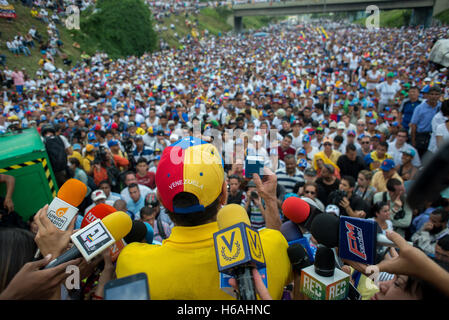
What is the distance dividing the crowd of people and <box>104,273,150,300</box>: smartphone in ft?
1.12

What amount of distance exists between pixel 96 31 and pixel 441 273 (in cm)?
3222

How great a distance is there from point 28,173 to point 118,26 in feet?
92.7

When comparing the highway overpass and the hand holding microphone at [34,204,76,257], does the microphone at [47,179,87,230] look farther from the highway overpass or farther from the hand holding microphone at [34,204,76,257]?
the highway overpass

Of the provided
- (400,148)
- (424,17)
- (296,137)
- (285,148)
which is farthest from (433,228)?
(424,17)

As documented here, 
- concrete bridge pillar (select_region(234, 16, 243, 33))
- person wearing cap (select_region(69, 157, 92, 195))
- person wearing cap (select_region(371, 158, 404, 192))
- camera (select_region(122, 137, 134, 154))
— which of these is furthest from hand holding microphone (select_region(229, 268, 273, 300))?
concrete bridge pillar (select_region(234, 16, 243, 33))

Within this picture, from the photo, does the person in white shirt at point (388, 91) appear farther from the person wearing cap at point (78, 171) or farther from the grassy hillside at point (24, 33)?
the grassy hillside at point (24, 33)

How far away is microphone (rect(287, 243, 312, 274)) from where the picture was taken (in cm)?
145

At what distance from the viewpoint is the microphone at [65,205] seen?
1491 mm

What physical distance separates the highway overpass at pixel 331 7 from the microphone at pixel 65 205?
8.11 metres

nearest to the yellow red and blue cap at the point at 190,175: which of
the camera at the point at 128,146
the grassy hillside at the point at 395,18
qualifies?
the camera at the point at 128,146

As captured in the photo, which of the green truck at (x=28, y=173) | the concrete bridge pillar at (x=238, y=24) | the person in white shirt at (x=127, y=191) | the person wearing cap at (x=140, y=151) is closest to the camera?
the green truck at (x=28, y=173)

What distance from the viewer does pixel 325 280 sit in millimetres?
1265

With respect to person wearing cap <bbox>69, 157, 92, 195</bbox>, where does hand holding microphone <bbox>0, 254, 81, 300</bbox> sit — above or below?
above
